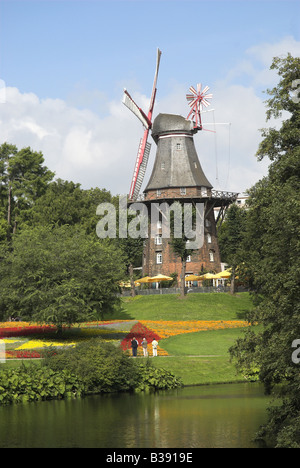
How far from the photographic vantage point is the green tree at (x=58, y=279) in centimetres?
4712

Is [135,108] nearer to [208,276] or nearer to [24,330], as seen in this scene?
[208,276]

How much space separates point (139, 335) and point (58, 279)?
24.9ft

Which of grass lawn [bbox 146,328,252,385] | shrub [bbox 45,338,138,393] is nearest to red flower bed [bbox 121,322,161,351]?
grass lawn [bbox 146,328,252,385]

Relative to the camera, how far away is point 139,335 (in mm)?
51562

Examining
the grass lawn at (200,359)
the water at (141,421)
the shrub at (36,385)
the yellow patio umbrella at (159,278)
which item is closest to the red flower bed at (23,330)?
the grass lawn at (200,359)

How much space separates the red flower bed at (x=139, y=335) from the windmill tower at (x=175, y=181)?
26.2m

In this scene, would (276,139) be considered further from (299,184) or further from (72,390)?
(72,390)

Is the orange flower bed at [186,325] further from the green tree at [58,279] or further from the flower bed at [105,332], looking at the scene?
the green tree at [58,279]

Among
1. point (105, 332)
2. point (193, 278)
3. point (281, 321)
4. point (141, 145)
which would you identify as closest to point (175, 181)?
point (141, 145)

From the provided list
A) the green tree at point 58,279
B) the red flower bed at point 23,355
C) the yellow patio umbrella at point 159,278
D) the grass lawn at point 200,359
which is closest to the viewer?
the grass lawn at point 200,359

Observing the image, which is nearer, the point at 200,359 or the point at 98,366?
the point at 98,366

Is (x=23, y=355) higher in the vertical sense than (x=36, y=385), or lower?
higher

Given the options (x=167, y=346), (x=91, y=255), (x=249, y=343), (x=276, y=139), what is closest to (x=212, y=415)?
(x=249, y=343)
